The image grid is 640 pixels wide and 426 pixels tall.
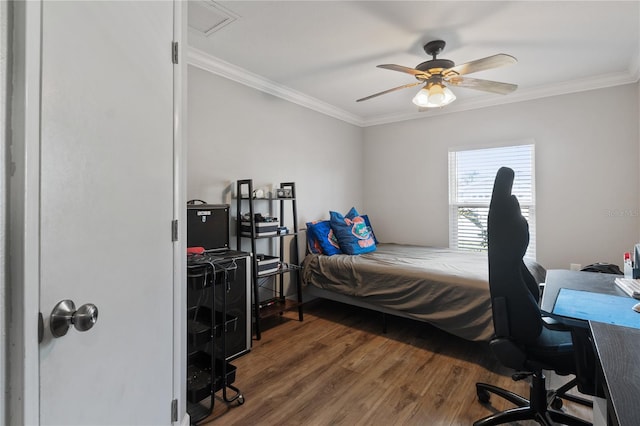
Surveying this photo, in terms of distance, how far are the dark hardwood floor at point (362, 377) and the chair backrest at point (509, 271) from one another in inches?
26.7

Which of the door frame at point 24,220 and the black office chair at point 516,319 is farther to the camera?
Result: the black office chair at point 516,319

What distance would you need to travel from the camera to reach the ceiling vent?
2067mm

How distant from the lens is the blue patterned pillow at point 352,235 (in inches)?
147

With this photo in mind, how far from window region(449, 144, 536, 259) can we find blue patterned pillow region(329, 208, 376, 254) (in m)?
1.18

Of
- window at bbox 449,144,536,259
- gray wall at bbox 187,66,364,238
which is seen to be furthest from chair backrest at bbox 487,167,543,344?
window at bbox 449,144,536,259

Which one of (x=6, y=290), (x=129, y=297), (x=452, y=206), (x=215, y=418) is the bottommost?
(x=215, y=418)

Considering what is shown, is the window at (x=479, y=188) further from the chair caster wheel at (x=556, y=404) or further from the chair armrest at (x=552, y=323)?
the chair armrest at (x=552, y=323)

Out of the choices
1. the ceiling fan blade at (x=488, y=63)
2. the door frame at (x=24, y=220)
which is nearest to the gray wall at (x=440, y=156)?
the ceiling fan blade at (x=488, y=63)

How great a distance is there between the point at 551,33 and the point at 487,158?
171 cm

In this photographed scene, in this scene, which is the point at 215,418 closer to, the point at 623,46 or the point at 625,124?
the point at 623,46

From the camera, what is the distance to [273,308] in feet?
11.2

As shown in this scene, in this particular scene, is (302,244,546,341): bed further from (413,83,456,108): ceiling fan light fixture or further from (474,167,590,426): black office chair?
(413,83,456,108): ceiling fan light fixture

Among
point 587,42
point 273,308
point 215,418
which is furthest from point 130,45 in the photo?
point 587,42

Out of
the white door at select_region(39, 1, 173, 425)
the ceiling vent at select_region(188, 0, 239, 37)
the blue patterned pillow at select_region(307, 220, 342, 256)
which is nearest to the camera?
the white door at select_region(39, 1, 173, 425)
